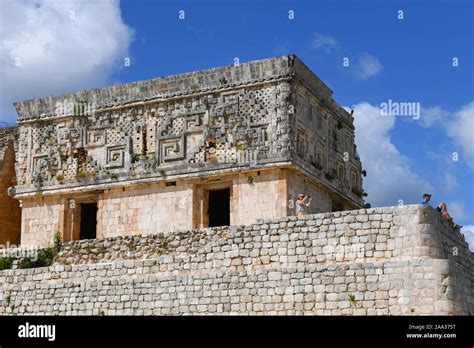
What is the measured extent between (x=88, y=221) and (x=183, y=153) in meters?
4.62

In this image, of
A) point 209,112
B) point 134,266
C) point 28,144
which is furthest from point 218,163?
point 28,144

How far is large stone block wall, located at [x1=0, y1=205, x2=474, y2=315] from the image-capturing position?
15.6 metres

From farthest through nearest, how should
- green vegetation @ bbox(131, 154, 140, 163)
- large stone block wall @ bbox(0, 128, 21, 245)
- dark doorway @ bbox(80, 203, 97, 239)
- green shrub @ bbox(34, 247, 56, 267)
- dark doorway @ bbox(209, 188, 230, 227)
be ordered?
1. large stone block wall @ bbox(0, 128, 21, 245)
2. dark doorway @ bbox(80, 203, 97, 239)
3. dark doorway @ bbox(209, 188, 230, 227)
4. green vegetation @ bbox(131, 154, 140, 163)
5. green shrub @ bbox(34, 247, 56, 267)

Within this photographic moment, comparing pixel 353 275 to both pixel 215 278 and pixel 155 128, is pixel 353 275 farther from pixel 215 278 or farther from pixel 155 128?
pixel 155 128

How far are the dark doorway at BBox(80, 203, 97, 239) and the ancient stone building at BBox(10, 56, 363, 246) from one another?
4cm

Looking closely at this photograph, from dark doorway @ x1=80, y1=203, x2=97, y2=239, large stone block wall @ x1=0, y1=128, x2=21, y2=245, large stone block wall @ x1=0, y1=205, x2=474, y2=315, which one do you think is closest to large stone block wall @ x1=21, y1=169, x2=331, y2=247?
dark doorway @ x1=80, y1=203, x2=97, y2=239

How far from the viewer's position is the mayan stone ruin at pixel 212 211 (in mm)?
16016

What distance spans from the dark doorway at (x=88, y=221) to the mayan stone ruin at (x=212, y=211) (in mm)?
34

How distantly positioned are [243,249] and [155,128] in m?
6.17

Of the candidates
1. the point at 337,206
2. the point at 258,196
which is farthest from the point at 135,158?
the point at 337,206

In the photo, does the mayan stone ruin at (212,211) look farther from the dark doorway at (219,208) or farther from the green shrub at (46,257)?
the green shrub at (46,257)

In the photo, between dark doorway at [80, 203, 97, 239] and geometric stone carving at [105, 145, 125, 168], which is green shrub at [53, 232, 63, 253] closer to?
dark doorway at [80, 203, 97, 239]
